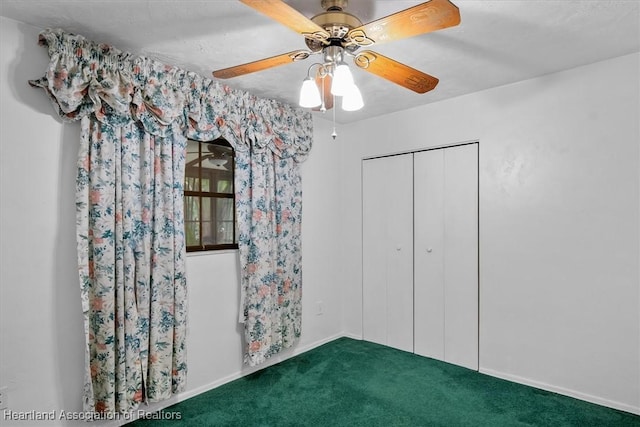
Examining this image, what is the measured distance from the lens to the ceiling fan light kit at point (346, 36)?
4.63 feet

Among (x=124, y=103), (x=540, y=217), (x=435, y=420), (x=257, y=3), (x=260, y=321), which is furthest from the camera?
(x=260, y=321)

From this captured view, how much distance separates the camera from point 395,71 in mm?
1935

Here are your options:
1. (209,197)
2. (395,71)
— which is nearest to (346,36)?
(395,71)

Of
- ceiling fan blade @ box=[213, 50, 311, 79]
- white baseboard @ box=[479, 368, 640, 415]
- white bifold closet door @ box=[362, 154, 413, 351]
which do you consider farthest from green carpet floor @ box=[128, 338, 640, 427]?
ceiling fan blade @ box=[213, 50, 311, 79]

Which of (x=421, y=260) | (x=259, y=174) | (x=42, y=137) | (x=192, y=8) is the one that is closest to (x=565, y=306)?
(x=421, y=260)

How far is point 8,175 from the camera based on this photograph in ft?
6.79

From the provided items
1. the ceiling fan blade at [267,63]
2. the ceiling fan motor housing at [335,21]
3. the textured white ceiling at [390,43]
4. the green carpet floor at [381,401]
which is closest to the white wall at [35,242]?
the textured white ceiling at [390,43]

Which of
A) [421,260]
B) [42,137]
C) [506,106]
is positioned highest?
[506,106]

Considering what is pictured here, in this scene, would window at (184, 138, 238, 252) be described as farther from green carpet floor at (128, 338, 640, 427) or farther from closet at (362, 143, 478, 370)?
closet at (362, 143, 478, 370)

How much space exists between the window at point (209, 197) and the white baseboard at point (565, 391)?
2.44 meters

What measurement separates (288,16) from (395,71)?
0.68 metres

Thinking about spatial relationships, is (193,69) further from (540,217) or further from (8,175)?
(540,217)

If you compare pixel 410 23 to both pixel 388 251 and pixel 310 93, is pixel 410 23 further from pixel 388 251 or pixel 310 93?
pixel 388 251

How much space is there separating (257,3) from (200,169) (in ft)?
6.26
